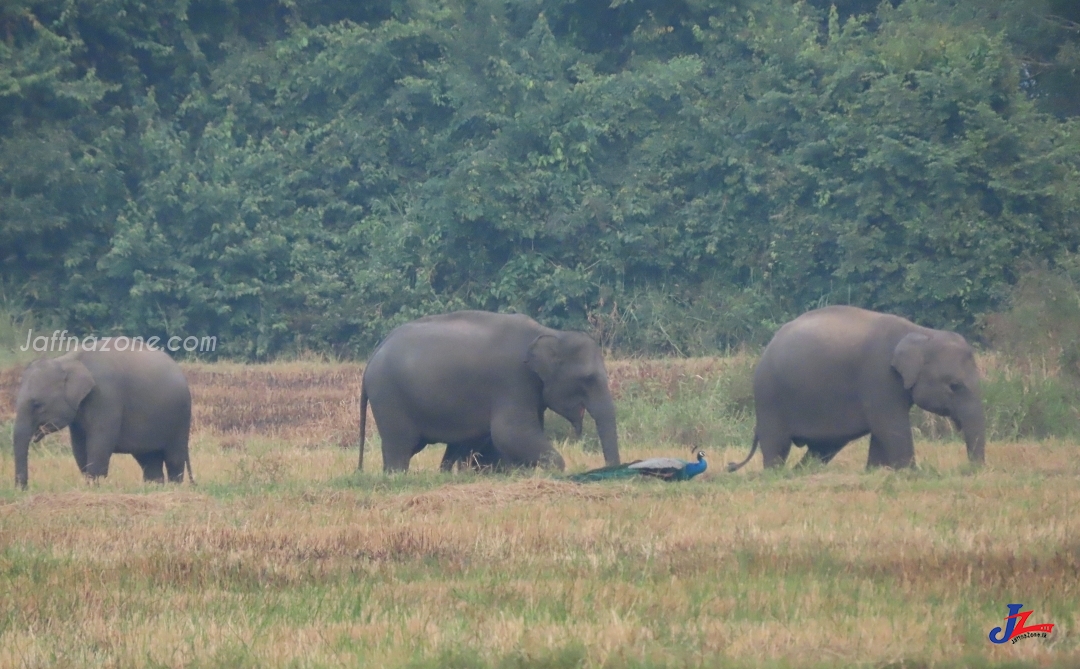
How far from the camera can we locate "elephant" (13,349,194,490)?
13781 mm

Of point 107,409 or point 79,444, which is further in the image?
point 79,444

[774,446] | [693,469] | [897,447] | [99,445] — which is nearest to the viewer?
[693,469]

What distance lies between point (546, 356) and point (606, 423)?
2.65 ft

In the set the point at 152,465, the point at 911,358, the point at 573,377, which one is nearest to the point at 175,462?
the point at 152,465

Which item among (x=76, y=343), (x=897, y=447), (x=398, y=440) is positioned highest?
(x=897, y=447)

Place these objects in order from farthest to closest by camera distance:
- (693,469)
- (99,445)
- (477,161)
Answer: (477,161) < (99,445) < (693,469)

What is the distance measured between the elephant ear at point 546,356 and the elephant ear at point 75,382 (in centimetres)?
403

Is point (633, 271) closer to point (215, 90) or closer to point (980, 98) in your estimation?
point (980, 98)

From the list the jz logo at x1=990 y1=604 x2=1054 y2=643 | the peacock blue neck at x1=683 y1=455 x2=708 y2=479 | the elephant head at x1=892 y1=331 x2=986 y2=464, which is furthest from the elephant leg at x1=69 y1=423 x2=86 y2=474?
the jz logo at x1=990 y1=604 x2=1054 y2=643

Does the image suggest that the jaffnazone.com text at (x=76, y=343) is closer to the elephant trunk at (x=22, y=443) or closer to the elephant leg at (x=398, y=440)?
the elephant trunk at (x=22, y=443)

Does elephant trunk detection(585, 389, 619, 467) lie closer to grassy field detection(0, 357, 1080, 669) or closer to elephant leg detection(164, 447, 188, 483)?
grassy field detection(0, 357, 1080, 669)

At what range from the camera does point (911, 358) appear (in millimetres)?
13508

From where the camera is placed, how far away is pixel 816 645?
637cm

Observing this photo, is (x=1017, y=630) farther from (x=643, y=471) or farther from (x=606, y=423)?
(x=606, y=423)
